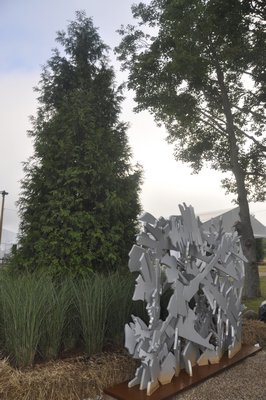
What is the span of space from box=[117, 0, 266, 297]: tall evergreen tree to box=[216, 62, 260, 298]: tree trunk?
0.03 meters

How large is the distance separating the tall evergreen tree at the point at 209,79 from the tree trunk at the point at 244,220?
0.08 ft

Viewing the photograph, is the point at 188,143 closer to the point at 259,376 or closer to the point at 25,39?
the point at 25,39

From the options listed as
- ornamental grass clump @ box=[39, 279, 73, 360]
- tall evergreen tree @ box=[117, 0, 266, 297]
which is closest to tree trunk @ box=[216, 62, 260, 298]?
tall evergreen tree @ box=[117, 0, 266, 297]

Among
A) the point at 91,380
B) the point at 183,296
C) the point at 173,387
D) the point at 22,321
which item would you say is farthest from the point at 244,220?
the point at 22,321

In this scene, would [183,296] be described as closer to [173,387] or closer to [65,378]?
[173,387]

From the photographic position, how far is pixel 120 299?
3900 mm

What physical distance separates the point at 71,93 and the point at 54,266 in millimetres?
2898

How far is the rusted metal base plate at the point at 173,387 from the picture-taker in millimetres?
2776

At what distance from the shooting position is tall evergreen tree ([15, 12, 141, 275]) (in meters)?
5.12

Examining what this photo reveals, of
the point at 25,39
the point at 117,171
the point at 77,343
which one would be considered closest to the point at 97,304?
the point at 77,343

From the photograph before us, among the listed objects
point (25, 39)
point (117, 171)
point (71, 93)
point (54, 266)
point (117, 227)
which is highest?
point (25, 39)

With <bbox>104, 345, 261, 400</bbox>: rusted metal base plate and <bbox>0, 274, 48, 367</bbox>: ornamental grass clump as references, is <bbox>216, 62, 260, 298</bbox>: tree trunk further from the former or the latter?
<bbox>0, 274, 48, 367</bbox>: ornamental grass clump

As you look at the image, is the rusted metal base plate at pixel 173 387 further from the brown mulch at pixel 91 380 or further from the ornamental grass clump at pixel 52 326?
the ornamental grass clump at pixel 52 326

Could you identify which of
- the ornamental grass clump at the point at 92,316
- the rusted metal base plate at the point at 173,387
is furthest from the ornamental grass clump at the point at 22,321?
the rusted metal base plate at the point at 173,387
